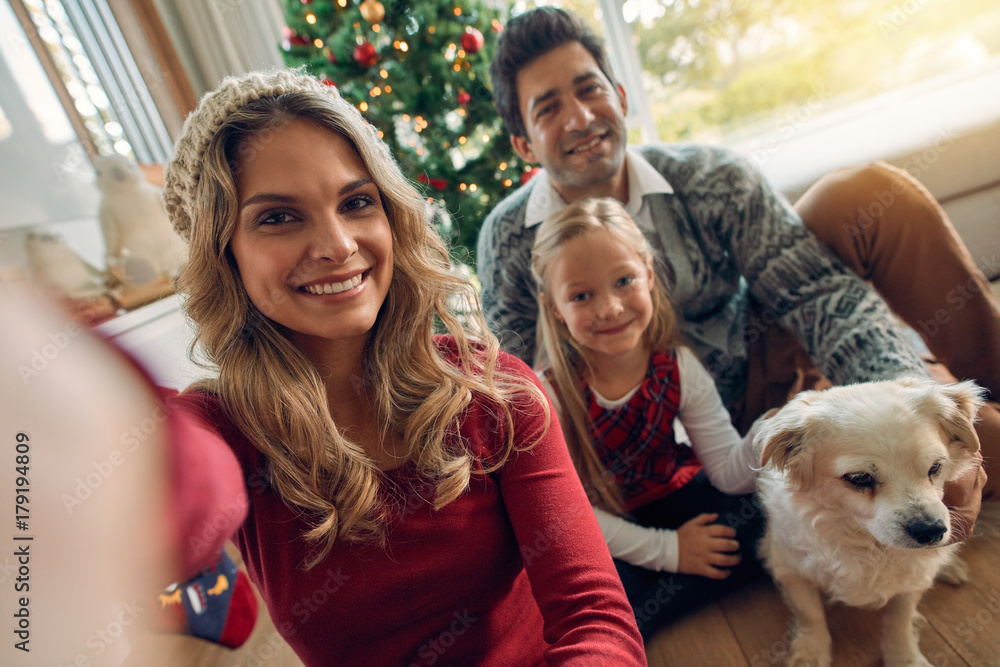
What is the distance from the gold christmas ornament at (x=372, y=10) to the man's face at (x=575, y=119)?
77 cm

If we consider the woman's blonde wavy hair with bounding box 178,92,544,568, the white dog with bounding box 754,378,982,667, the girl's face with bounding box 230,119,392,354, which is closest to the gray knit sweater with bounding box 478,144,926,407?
the white dog with bounding box 754,378,982,667

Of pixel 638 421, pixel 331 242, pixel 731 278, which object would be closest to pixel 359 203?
pixel 331 242

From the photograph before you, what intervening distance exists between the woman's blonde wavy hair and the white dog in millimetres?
450

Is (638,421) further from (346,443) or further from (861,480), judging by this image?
(346,443)

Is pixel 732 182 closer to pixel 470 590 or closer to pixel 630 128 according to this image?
pixel 470 590

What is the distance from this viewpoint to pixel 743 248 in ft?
4.58

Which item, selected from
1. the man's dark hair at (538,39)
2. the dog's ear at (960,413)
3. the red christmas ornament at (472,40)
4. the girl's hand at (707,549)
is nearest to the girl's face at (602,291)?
the girl's hand at (707,549)

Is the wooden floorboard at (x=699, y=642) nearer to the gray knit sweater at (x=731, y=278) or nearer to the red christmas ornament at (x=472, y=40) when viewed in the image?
the gray knit sweater at (x=731, y=278)

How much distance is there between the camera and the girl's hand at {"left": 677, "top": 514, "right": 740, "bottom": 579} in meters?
1.11

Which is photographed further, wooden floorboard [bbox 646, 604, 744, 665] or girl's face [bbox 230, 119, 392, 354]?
wooden floorboard [bbox 646, 604, 744, 665]

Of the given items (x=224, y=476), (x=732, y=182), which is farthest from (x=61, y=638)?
(x=732, y=182)

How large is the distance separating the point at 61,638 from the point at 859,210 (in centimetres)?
165

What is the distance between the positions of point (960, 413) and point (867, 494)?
0.63 feet

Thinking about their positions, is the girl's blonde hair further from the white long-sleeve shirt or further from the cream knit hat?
the cream knit hat
